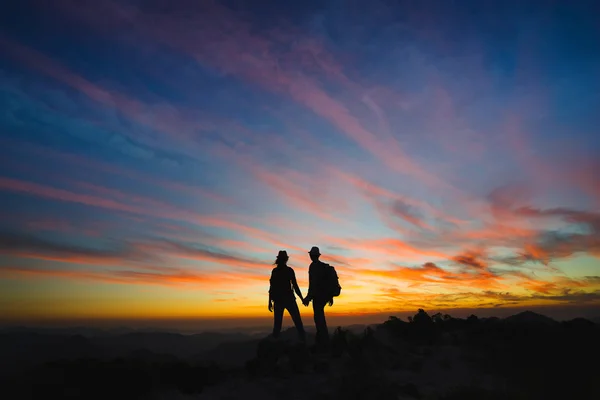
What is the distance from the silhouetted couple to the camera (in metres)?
12.5

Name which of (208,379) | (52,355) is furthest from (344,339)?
(52,355)

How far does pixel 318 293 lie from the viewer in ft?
40.9

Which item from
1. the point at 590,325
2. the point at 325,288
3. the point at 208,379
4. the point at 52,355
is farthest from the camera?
the point at 590,325

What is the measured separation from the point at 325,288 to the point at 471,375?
4.35 meters

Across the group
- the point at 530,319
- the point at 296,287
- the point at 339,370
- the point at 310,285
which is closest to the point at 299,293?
the point at 296,287

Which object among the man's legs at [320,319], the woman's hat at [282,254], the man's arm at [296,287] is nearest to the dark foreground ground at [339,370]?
the man's legs at [320,319]

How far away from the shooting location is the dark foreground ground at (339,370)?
8117 millimetres

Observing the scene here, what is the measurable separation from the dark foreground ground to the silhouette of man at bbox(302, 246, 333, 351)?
1.69ft

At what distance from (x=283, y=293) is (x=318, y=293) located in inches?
42.2

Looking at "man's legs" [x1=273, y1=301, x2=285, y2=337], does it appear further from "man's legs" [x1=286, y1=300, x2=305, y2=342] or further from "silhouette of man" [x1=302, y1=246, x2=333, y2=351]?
"silhouette of man" [x1=302, y1=246, x2=333, y2=351]

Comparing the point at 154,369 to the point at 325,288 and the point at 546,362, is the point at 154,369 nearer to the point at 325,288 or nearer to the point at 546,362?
the point at 325,288

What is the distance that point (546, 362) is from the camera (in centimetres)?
1076

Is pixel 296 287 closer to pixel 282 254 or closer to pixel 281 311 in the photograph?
pixel 281 311

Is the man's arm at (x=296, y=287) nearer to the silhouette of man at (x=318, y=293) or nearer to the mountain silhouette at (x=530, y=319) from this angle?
the silhouette of man at (x=318, y=293)
